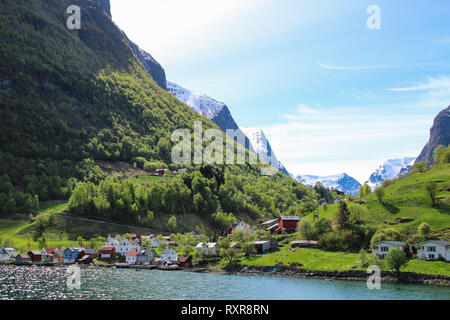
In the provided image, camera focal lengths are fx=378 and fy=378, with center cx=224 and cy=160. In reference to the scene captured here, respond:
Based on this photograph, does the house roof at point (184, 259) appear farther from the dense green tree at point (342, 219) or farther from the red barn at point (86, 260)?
the dense green tree at point (342, 219)

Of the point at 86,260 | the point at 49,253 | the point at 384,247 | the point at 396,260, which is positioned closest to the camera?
the point at 396,260

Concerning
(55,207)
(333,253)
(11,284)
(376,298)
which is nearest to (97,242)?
(55,207)

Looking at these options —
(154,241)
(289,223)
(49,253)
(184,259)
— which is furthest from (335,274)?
(49,253)

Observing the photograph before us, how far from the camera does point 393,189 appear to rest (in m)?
164

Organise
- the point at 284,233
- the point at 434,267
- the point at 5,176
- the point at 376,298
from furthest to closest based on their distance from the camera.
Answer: the point at 5,176
the point at 284,233
the point at 434,267
the point at 376,298

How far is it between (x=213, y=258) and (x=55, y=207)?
8615cm

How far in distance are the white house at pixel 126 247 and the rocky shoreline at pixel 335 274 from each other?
35.9 m

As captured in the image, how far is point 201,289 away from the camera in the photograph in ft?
251

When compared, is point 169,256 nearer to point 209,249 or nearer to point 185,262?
point 185,262

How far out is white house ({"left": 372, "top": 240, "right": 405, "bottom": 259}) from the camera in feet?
334

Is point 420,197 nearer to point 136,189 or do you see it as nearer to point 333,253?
point 333,253

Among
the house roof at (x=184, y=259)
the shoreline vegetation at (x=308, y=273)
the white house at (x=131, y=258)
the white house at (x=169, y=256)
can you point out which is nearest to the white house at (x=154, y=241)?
the white house at (x=131, y=258)

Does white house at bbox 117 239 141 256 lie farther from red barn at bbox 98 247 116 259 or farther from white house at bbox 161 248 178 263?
white house at bbox 161 248 178 263

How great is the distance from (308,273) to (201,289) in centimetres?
3659
